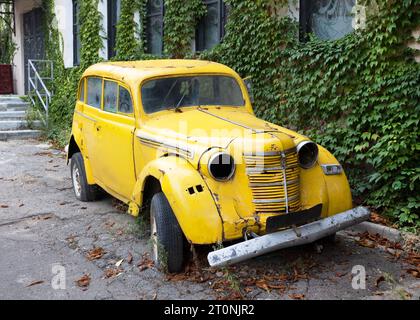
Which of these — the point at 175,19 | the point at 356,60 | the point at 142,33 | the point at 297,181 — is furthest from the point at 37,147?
the point at 297,181

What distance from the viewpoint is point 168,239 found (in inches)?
168

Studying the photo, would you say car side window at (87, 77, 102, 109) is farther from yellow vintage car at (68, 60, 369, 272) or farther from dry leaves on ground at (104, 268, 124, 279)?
dry leaves on ground at (104, 268, 124, 279)

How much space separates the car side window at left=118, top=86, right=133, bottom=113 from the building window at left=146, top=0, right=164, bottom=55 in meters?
5.64

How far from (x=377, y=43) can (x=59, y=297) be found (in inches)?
185

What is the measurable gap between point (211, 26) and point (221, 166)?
6.30 metres

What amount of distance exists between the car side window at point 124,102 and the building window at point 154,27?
5.64 meters

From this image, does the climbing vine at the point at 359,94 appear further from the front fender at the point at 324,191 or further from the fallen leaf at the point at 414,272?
the front fender at the point at 324,191

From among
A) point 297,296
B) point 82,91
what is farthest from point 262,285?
point 82,91

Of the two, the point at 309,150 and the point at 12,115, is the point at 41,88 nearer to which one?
the point at 12,115

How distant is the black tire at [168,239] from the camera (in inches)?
169

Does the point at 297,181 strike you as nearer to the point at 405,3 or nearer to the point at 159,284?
the point at 159,284

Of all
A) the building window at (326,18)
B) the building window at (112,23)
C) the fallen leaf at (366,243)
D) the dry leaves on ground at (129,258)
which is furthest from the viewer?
the building window at (112,23)

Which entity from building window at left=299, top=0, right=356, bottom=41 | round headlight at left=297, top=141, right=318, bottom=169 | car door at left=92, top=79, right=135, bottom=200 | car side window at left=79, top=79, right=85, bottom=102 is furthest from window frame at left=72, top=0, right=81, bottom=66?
round headlight at left=297, top=141, right=318, bottom=169

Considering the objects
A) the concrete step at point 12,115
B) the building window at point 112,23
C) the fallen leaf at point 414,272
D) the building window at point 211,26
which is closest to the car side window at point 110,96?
the fallen leaf at point 414,272
